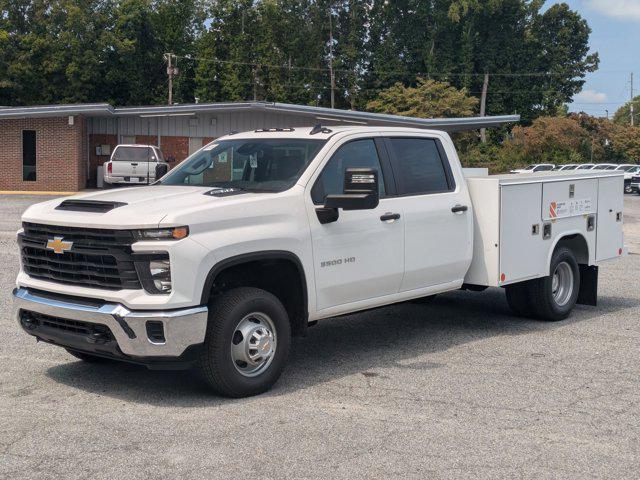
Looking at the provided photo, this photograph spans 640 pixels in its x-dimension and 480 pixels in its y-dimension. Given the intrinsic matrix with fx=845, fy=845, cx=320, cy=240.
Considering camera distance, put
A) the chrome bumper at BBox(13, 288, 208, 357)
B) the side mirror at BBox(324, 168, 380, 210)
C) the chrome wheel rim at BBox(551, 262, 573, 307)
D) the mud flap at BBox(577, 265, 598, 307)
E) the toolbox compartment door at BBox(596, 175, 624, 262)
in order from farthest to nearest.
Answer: the mud flap at BBox(577, 265, 598, 307), the toolbox compartment door at BBox(596, 175, 624, 262), the chrome wheel rim at BBox(551, 262, 573, 307), the side mirror at BBox(324, 168, 380, 210), the chrome bumper at BBox(13, 288, 208, 357)

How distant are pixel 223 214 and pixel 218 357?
1034 mm

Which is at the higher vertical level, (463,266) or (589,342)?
(463,266)

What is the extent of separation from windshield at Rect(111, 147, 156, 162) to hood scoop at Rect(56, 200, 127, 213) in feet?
83.1

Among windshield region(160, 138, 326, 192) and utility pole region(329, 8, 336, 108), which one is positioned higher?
utility pole region(329, 8, 336, 108)

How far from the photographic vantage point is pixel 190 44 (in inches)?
2960

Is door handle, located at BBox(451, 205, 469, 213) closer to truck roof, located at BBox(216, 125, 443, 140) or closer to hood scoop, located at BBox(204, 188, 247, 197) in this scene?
truck roof, located at BBox(216, 125, 443, 140)

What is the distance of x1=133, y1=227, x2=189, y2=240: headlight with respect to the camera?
19.2 feet

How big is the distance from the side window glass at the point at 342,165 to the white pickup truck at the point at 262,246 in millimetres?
13

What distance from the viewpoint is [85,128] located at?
123 feet

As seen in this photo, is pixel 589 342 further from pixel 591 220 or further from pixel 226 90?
pixel 226 90

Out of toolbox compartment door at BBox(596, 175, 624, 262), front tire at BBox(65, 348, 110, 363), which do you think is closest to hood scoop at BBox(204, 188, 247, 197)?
front tire at BBox(65, 348, 110, 363)

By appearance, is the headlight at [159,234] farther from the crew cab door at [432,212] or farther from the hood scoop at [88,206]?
the crew cab door at [432,212]

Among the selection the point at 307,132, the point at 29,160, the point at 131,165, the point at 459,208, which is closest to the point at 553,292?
the point at 459,208

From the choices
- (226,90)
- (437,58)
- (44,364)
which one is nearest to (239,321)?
(44,364)
